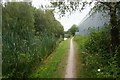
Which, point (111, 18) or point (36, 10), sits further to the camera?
point (36, 10)

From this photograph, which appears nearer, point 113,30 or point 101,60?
point 101,60

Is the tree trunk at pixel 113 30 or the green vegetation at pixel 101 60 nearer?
the green vegetation at pixel 101 60

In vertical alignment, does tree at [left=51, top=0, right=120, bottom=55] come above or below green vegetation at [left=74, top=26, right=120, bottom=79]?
above

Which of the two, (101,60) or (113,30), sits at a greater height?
(113,30)

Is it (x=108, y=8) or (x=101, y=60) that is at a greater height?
(x=108, y=8)

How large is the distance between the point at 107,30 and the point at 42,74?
290cm

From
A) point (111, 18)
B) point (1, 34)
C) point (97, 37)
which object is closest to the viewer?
point (1, 34)

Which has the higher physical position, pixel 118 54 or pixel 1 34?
pixel 1 34

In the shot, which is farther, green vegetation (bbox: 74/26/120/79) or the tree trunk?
the tree trunk

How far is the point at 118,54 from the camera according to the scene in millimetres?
7965

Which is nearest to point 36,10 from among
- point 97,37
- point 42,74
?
point 97,37

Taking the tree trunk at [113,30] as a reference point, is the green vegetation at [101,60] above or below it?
below

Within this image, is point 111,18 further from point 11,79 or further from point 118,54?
point 11,79

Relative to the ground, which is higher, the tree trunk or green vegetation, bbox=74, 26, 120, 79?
the tree trunk
